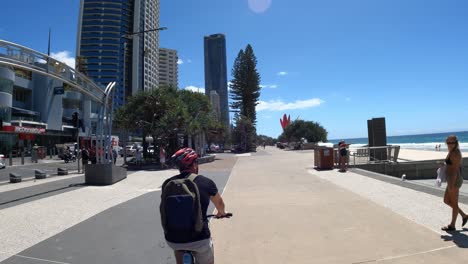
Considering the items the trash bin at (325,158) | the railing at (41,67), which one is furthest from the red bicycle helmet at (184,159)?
the trash bin at (325,158)

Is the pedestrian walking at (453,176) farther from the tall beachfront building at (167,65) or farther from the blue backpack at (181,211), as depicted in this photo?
the tall beachfront building at (167,65)

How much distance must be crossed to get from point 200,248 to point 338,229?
428 cm

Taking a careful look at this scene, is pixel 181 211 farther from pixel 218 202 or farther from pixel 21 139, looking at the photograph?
pixel 21 139

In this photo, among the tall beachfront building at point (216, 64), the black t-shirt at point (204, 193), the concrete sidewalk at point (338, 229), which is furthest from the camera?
the tall beachfront building at point (216, 64)

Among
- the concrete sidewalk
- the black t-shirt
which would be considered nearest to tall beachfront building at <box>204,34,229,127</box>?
the concrete sidewalk

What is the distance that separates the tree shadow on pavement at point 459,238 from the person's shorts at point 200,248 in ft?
13.8

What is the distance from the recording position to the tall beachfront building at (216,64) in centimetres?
12212

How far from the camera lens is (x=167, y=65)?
96.7m

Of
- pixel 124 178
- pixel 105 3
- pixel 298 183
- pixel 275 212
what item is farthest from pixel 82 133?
pixel 275 212

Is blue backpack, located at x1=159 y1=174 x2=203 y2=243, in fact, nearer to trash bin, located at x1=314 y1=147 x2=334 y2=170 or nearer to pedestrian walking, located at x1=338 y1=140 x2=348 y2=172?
pedestrian walking, located at x1=338 y1=140 x2=348 y2=172

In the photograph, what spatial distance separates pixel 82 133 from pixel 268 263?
61.0 metres

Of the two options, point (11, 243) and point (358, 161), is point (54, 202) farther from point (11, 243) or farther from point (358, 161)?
point (358, 161)

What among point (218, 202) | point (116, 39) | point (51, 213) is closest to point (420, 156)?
point (51, 213)

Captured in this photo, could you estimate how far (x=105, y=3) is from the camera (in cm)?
5825
